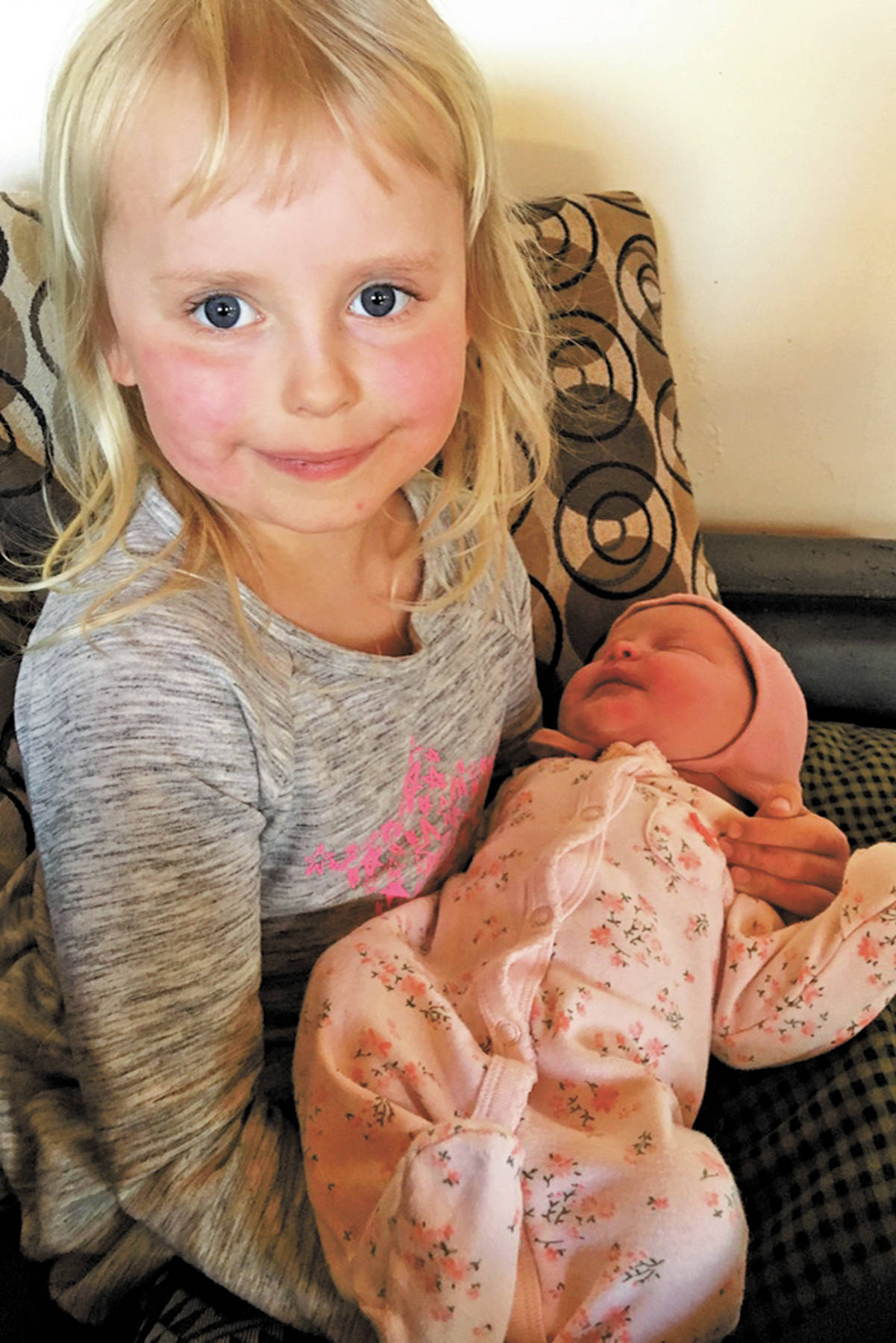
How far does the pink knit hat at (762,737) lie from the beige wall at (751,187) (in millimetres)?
445

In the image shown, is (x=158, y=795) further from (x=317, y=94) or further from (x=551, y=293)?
(x=551, y=293)

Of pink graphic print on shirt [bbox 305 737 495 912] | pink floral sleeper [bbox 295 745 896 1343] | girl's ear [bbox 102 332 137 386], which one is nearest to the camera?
pink floral sleeper [bbox 295 745 896 1343]

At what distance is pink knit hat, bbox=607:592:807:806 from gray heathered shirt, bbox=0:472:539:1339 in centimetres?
35

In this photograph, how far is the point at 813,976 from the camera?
0.77m

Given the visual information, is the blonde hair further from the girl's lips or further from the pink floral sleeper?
the pink floral sleeper

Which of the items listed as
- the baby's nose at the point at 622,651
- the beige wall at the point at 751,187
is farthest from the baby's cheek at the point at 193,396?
the beige wall at the point at 751,187

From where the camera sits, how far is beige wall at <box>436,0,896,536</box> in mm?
1072

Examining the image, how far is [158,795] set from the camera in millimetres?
676

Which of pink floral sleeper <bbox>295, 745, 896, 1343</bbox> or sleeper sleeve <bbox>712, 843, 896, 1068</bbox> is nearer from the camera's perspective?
pink floral sleeper <bbox>295, 745, 896, 1343</bbox>

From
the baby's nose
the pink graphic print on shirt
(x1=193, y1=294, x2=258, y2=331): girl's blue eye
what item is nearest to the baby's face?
the baby's nose

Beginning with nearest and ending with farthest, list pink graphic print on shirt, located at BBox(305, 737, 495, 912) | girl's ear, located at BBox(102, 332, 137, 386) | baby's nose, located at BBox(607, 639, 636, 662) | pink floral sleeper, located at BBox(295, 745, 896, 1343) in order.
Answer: pink floral sleeper, located at BBox(295, 745, 896, 1343) → girl's ear, located at BBox(102, 332, 137, 386) → pink graphic print on shirt, located at BBox(305, 737, 495, 912) → baby's nose, located at BBox(607, 639, 636, 662)

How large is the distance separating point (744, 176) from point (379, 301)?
0.67 metres

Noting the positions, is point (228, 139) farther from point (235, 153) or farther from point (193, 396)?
point (193, 396)

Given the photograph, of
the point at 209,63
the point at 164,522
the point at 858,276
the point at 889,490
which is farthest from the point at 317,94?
the point at 889,490
